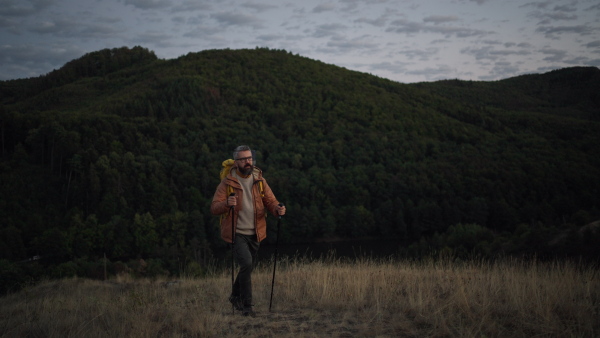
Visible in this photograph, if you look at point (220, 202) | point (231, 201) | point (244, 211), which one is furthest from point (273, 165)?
point (231, 201)

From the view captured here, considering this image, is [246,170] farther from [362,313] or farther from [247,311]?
[362,313]

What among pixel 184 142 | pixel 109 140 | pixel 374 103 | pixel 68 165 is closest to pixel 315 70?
pixel 374 103

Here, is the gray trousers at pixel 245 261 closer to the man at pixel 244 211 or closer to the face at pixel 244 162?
the man at pixel 244 211

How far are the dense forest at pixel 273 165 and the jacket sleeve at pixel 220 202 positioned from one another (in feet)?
60.9

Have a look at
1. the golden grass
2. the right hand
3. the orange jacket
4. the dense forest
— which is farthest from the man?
the dense forest

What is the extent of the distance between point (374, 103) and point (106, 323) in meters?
128

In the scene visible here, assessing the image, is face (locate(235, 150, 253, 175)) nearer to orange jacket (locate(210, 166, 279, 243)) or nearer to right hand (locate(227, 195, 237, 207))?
orange jacket (locate(210, 166, 279, 243))

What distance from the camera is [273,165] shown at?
88688 mm

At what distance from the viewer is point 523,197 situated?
70.8m

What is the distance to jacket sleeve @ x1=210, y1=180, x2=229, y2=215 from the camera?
5.02m

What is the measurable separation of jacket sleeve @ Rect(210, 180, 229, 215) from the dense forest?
60.9 ft

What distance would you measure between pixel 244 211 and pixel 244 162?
63cm

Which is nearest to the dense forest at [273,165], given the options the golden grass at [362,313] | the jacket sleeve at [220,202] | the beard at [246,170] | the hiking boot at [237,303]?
the golden grass at [362,313]

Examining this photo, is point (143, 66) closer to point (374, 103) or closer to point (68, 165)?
point (374, 103)
